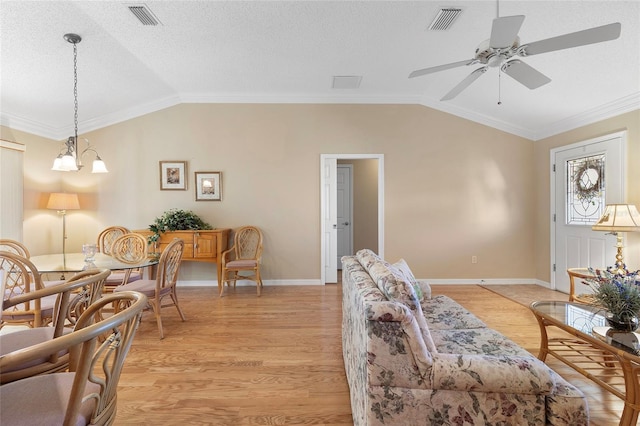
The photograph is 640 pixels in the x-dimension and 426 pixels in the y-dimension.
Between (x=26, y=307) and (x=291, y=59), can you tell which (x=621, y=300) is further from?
(x=26, y=307)

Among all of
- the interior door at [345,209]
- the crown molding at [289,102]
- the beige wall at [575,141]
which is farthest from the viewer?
the interior door at [345,209]

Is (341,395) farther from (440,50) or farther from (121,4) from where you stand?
(121,4)

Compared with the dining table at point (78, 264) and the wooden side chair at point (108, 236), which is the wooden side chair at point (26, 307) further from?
the wooden side chair at point (108, 236)

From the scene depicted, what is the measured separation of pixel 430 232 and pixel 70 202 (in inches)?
224

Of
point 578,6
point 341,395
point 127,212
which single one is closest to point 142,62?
point 127,212

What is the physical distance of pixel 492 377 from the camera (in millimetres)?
1296

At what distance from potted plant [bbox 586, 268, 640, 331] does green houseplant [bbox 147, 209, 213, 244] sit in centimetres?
459

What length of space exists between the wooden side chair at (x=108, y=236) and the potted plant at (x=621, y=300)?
5.30 meters

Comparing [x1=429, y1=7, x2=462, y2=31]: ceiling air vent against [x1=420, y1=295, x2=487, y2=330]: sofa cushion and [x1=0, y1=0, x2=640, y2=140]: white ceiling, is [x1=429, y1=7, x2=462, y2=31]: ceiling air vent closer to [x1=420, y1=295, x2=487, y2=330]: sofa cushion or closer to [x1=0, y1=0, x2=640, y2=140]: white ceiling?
[x1=0, y1=0, x2=640, y2=140]: white ceiling

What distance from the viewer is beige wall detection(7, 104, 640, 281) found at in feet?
16.1

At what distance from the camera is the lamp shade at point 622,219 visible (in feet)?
9.73

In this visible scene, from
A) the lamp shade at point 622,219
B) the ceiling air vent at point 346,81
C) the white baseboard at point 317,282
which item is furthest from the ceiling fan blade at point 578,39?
the white baseboard at point 317,282

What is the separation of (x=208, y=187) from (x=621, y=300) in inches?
194

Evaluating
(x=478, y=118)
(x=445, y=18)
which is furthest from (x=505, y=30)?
(x=478, y=118)
